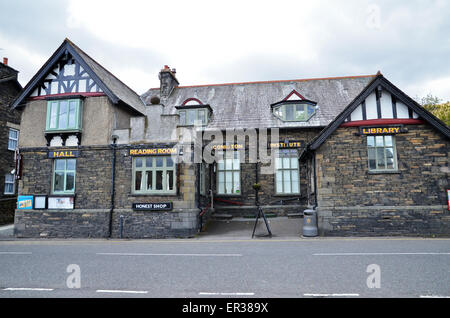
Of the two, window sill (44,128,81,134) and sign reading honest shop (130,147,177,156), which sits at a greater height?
window sill (44,128,81,134)

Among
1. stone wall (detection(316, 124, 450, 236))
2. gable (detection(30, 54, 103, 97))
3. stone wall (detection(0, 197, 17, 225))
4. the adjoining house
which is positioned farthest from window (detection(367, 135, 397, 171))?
stone wall (detection(0, 197, 17, 225))

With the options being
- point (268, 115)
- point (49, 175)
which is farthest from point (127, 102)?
point (268, 115)

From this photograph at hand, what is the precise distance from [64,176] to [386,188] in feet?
49.3

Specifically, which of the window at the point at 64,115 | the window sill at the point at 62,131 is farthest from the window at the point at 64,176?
the window at the point at 64,115

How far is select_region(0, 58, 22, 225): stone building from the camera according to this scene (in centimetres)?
2177

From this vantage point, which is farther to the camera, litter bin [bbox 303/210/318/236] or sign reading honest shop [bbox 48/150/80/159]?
sign reading honest shop [bbox 48/150/80/159]

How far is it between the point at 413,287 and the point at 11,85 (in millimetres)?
27171

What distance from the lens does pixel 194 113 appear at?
2088cm

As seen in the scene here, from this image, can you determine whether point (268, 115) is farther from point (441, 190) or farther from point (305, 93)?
point (441, 190)

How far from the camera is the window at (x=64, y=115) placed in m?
16.1

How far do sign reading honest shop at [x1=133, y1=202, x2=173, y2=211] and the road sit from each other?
4345 millimetres

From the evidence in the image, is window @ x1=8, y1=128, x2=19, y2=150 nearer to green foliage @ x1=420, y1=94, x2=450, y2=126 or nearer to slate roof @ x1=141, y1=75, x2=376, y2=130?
slate roof @ x1=141, y1=75, x2=376, y2=130

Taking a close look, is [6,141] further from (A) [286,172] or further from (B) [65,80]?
(A) [286,172]
